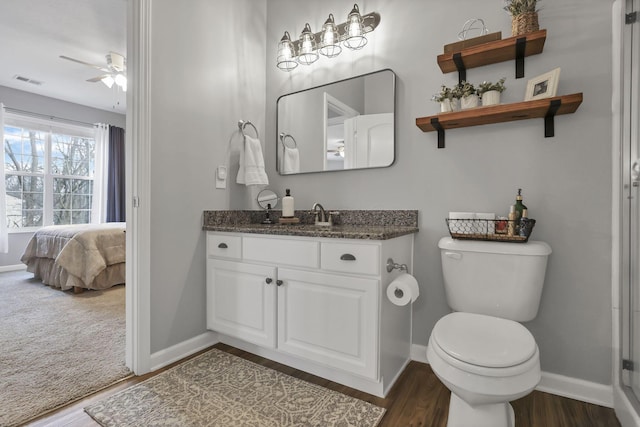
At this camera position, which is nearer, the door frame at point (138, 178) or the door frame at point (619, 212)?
the door frame at point (619, 212)

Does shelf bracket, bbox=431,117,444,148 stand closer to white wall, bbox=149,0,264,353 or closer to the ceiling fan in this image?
white wall, bbox=149,0,264,353

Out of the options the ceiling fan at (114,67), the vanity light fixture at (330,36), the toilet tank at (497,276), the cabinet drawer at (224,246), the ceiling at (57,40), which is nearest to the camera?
the toilet tank at (497,276)

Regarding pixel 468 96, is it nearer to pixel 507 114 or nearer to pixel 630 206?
pixel 507 114

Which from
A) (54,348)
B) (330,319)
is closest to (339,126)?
(330,319)

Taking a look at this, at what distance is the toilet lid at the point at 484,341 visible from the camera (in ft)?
3.40

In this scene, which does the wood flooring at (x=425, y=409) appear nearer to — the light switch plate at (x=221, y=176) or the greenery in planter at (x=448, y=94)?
the light switch plate at (x=221, y=176)

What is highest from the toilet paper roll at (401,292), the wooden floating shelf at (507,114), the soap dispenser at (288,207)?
the wooden floating shelf at (507,114)

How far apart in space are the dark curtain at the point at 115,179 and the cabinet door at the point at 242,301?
4.38 metres

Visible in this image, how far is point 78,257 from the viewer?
3328 mm

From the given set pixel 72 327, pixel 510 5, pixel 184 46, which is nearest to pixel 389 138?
pixel 510 5

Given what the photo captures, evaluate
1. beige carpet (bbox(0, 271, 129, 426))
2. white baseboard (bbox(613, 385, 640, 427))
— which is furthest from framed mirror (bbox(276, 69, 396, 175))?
beige carpet (bbox(0, 271, 129, 426))

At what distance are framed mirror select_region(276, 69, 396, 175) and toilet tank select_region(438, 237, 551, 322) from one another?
74 centimetres

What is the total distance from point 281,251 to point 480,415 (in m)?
1.12

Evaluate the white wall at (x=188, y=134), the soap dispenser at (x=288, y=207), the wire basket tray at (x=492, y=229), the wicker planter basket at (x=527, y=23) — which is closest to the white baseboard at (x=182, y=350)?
the white wall at (x=188, y=134)
